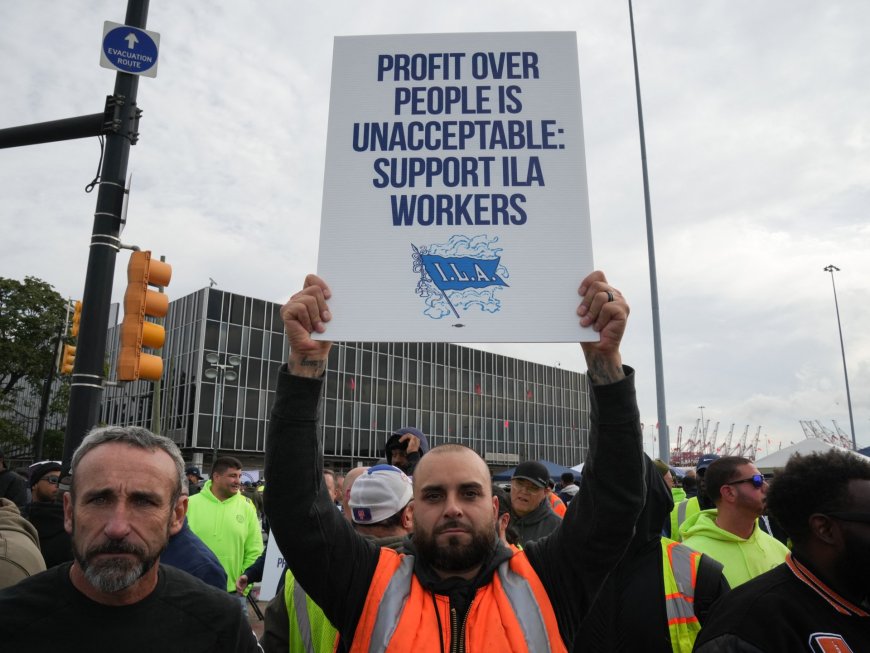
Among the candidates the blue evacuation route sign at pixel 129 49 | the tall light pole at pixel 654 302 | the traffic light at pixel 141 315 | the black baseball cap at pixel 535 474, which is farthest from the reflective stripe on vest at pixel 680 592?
the tall light pole at pixel 654 302

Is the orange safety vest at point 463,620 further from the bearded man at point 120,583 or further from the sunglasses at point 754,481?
the sunglasses at point 754,481

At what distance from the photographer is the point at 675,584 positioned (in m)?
3.15

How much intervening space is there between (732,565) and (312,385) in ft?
9.30

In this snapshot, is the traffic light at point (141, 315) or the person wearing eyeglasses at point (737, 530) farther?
the traffic light at point (141, 315)

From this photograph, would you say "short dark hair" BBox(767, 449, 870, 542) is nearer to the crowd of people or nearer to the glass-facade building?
the crowd of people

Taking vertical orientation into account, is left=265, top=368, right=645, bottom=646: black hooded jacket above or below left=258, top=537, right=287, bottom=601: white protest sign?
above

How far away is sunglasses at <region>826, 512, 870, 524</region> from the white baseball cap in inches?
71.0

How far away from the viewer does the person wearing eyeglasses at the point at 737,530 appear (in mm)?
3873

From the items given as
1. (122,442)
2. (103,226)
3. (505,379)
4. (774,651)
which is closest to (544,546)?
(774,651)

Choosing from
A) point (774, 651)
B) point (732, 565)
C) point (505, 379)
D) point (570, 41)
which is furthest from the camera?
point (505, 379)

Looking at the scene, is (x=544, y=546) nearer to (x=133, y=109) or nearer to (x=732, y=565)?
(x=732, y=565)

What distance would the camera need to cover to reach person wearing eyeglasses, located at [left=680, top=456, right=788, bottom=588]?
3.87 metres

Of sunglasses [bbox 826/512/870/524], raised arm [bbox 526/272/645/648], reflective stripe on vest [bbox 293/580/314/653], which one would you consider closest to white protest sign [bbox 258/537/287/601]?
reflective stripe on vest [bbox 293/580/314/653]

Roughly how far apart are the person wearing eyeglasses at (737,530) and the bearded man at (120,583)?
2.81 m
